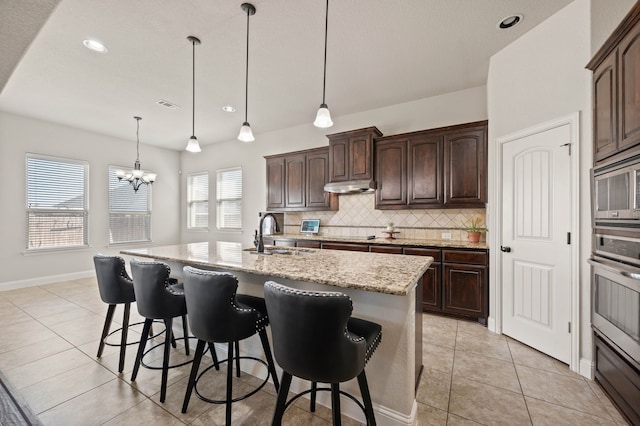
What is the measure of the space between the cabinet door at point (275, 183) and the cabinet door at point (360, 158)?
5.00ft

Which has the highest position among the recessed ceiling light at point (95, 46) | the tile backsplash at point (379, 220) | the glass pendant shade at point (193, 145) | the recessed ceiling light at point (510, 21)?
the recessed ceiling light at point (510, 21)

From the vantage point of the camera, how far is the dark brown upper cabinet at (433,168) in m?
3.44

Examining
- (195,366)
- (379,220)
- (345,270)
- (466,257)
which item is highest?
(379,220)

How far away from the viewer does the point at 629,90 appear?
5.63 feet

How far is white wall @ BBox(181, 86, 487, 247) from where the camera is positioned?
3.88 metres

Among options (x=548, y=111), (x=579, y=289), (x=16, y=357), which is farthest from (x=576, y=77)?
(x=16, y=357)

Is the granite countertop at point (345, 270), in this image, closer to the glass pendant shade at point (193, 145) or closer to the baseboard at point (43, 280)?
the glass pendant shade at point (193, 145)

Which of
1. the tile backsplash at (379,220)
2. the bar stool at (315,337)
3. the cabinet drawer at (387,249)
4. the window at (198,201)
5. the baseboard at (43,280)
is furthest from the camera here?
the window at (198,201)

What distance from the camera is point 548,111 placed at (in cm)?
250

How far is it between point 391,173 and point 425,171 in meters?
0.48

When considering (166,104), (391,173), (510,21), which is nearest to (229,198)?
(166,104)

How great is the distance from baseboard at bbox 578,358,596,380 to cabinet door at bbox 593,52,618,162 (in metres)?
1.60

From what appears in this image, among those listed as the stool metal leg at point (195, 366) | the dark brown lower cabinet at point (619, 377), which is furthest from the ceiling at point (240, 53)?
the dark brown lower cabinet at point (619, 377)

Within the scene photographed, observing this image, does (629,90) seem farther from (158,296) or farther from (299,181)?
(299,181)
